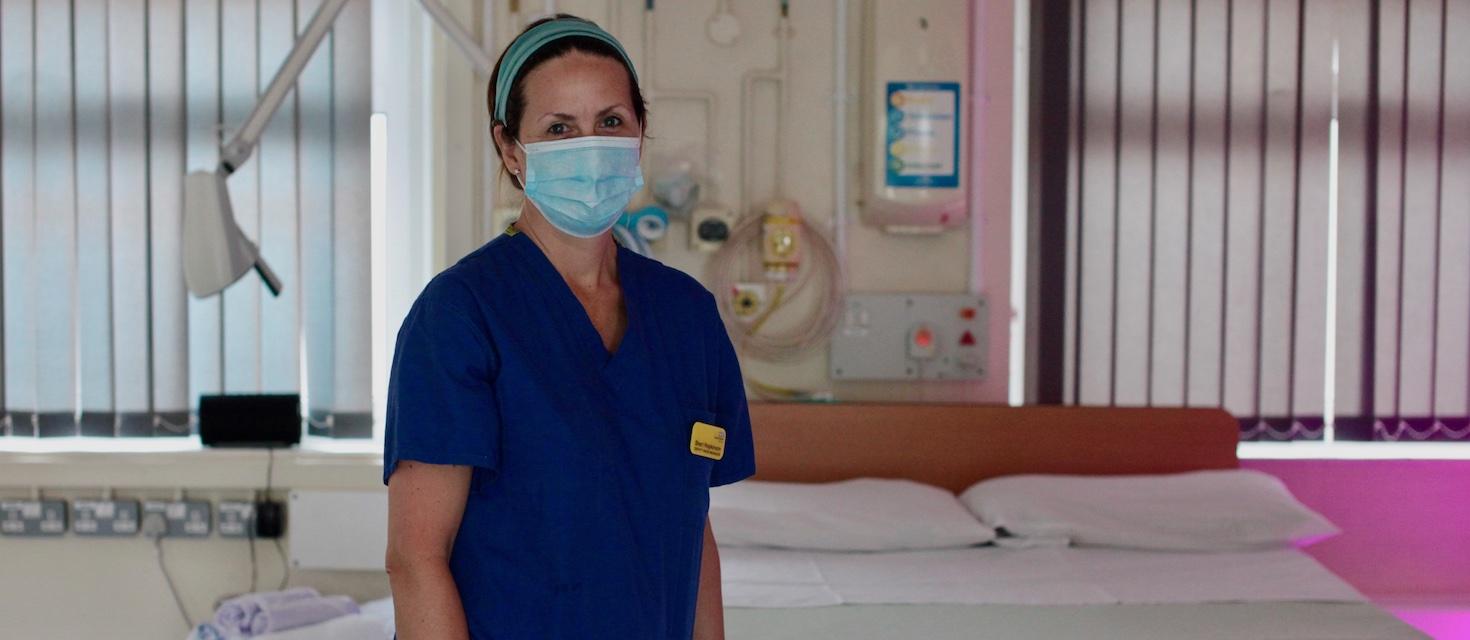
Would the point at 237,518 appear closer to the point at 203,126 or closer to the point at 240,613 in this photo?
the point at 240,613

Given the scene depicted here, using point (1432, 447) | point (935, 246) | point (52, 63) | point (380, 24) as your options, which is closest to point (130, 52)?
point (52, 63)

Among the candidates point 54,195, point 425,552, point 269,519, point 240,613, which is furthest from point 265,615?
point 54,195

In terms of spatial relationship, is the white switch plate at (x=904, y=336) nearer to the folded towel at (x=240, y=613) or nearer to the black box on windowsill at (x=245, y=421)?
the black box on windowsill at (x=245, y=421)

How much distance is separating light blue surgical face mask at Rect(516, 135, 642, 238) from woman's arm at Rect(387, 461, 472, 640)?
276 mm

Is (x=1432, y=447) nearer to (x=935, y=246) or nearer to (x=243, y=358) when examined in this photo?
(x=935, y=246)

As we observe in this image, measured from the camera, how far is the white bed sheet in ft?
7.09

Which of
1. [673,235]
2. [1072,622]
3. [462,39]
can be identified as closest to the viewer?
[1072,622]

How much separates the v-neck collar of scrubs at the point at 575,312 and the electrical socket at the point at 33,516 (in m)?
2.08

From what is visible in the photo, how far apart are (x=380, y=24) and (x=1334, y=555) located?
2.68 metres

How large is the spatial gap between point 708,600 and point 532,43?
60cm

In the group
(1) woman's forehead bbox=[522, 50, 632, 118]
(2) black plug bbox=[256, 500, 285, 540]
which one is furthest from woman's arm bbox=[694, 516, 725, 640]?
(2) black plug bbox=[256, 500, 285, 540]

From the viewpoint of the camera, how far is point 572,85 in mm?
1164

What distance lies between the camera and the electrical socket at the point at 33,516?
2750 mm

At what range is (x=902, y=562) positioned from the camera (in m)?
2.38
